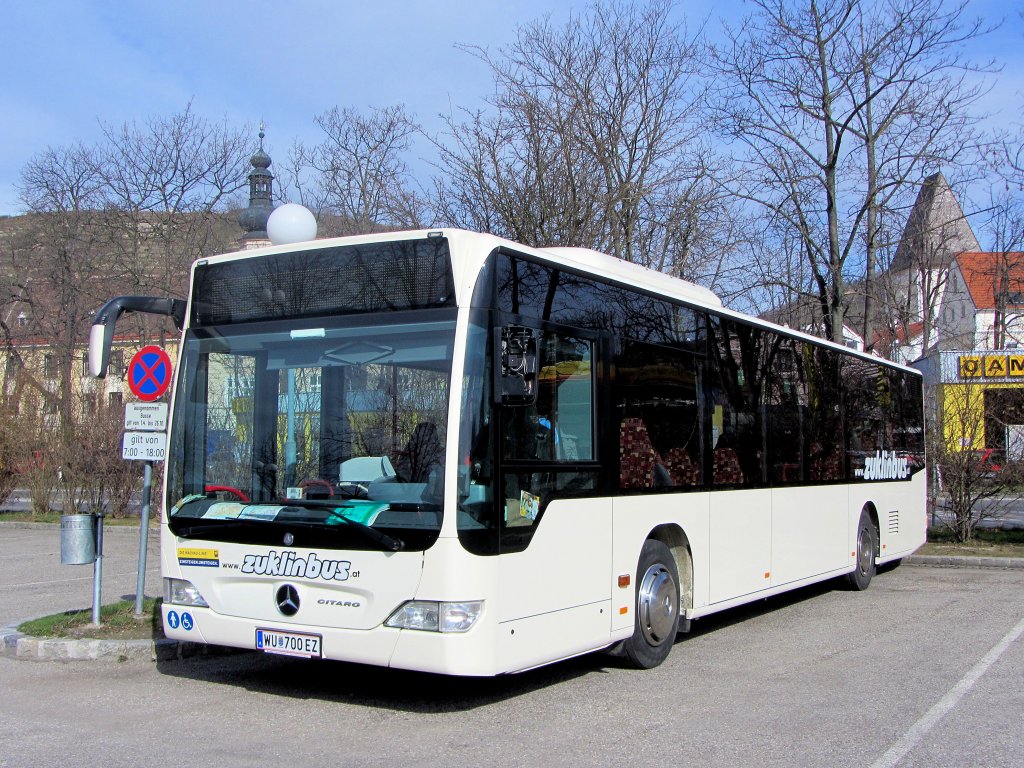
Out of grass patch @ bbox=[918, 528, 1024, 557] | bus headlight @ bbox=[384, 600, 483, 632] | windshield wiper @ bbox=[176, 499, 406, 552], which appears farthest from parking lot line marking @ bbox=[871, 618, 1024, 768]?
grass patch @ bbox=[918, 528, 1024, 557]

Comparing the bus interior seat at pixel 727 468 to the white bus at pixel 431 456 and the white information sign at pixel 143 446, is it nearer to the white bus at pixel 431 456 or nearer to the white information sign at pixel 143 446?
the white bus at pixel 431 456

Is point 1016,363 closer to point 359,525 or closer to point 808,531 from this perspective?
point 808,531

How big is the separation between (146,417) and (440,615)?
4.68 metres

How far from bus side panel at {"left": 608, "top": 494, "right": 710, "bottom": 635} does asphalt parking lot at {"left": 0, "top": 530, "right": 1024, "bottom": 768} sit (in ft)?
1.89

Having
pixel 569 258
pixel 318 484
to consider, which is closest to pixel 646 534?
pixel 569 258

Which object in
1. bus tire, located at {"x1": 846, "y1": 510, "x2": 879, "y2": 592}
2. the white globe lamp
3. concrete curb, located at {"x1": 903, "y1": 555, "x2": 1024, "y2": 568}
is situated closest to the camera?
the white globe lamp

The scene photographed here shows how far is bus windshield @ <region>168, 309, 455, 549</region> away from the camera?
251 inches

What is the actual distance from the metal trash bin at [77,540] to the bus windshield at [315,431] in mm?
2563

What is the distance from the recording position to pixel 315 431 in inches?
268

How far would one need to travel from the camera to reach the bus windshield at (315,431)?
6.36 m

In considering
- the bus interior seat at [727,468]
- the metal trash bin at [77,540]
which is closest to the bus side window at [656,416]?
the bus interior seat at [727,468]

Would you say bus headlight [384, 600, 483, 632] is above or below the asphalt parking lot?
above

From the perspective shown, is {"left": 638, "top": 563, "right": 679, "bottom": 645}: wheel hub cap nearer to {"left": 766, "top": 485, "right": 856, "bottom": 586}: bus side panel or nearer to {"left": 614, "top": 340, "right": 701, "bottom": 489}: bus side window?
{"left": 614, "top": 340, "right": 701, "bottom": 489}: bus side window

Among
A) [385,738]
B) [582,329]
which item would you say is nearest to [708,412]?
[582,329]
